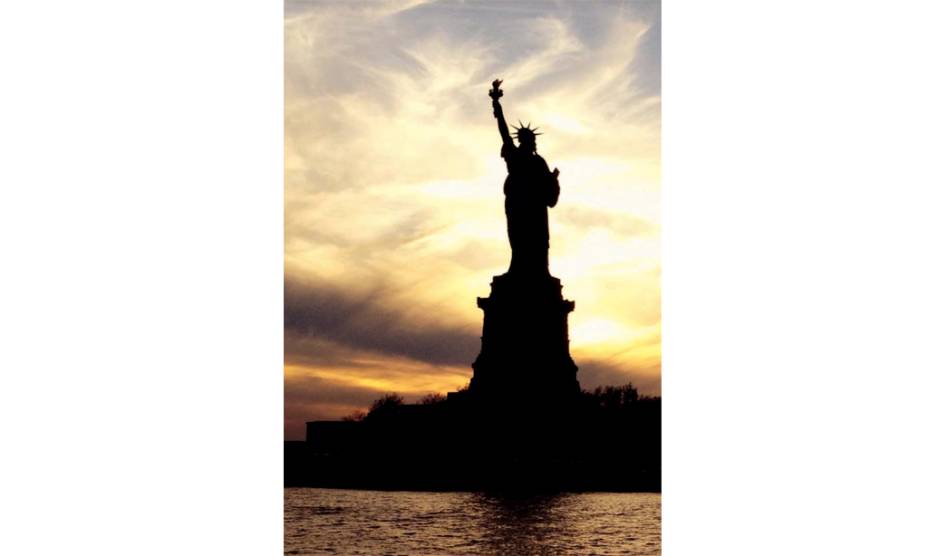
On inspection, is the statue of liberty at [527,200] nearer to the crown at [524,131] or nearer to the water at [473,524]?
the crown at [524,131]

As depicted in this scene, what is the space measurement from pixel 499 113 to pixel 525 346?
364 centimetres

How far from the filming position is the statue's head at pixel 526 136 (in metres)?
14.5

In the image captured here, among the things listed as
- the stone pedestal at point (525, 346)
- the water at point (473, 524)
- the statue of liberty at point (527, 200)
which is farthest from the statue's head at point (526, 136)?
the water at point (473, 524)

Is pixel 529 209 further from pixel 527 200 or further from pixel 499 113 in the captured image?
pixel 499 113

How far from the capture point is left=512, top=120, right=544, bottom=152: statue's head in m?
14.5

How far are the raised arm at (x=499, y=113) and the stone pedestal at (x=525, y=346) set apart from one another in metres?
2.28

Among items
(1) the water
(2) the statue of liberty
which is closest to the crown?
(2) the statue of liberty

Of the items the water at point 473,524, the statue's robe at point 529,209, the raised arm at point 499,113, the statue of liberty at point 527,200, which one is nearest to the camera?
the water at point 473,524

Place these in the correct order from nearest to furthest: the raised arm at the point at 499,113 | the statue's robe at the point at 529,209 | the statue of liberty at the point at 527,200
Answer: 1. the raised arm at the point at 499,113
2. the statue of liberty at the point at 527,200
3. the statue's robe at the point at 529,209

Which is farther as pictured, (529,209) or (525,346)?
(529,209)

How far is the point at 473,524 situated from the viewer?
1129 cm

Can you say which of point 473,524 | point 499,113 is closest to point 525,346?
point 499,113

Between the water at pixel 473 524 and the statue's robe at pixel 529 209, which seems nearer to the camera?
the water at pixel 473 524
